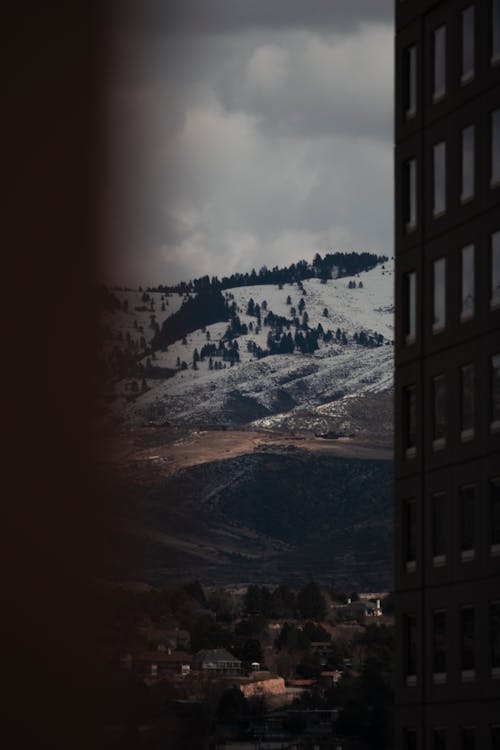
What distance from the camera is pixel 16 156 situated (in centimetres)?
498

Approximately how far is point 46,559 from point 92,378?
1.67 feet

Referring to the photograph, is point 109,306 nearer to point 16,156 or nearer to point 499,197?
point 16,156

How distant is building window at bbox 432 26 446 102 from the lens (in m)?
20.6

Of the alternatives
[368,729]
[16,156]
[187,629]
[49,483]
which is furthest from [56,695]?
[187,629]

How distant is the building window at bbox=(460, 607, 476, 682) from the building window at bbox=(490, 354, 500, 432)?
193 centimetres

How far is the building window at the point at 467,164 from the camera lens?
63.6ft

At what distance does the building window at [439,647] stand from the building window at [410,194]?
15.7 ft

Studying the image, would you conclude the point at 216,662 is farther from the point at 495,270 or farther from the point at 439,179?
the point at 495,270

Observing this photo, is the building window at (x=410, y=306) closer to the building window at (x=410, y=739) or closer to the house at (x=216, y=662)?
the building window at (x=410, y=739)

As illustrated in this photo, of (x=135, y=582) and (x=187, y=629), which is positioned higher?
(x=187, y=629)

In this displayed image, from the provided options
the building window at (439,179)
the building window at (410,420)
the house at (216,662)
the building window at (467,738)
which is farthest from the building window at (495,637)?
the house at (216,662)

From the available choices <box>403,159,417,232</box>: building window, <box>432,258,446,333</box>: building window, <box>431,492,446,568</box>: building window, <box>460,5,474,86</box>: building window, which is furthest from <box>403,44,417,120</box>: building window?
<box>431,492,446,568</box>: building window

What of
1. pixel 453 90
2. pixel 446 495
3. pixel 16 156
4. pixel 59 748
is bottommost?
pixel 59 748

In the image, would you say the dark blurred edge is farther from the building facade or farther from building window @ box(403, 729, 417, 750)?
building window @ box(403, 729, 417, 750)
